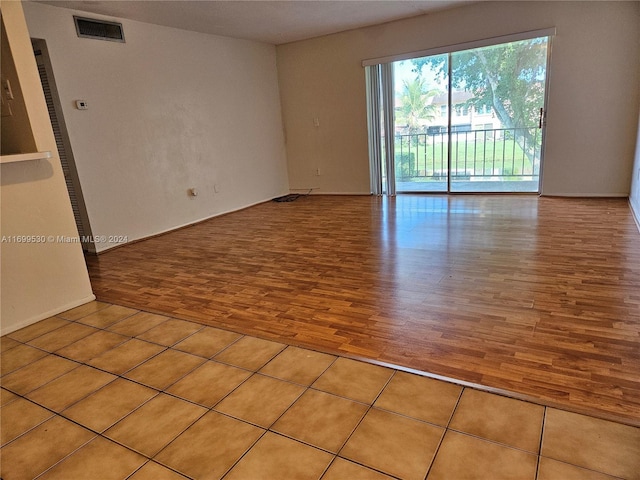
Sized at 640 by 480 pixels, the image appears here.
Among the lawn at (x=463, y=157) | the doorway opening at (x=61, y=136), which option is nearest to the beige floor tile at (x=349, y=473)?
the doorway opening at (x=61, y=136)

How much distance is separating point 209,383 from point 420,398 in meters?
0.95

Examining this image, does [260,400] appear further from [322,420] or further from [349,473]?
[349,473]

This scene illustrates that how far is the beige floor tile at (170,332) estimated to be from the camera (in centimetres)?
234

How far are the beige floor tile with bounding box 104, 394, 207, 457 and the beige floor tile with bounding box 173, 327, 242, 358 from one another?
38 centimetres

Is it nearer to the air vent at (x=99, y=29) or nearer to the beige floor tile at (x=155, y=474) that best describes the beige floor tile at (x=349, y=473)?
the beige floor tile at (x=155, y=474)

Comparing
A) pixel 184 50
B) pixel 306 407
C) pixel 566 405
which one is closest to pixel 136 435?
pixel 306 407

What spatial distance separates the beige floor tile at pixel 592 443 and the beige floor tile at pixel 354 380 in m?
0.65

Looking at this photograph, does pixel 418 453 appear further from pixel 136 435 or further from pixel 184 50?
pixel 184 50

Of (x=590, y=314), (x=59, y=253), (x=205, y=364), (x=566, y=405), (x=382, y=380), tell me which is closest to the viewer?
(x=566, y=405)

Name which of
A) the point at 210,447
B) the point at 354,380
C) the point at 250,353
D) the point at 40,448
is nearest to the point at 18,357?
the point at 40,448

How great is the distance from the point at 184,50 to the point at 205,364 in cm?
446

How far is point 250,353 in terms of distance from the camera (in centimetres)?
213

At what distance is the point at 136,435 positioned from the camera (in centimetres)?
161

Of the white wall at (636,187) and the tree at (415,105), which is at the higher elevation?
the tree at (415,105)
